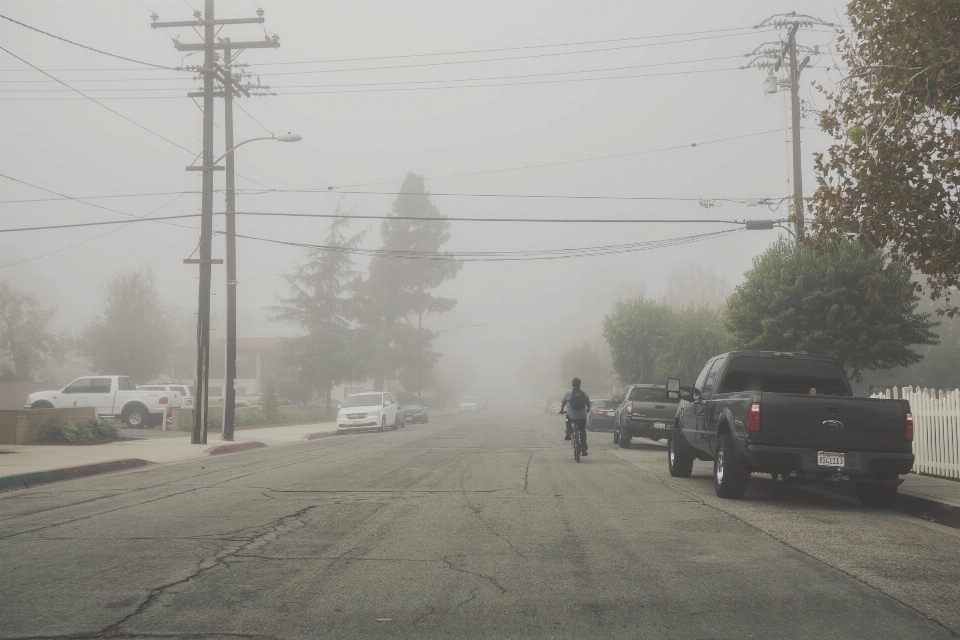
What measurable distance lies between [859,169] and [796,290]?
1223 centimetres

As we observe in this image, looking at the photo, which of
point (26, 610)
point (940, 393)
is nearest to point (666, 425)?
point (940, 393)

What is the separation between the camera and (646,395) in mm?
24734

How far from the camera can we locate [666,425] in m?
23.8

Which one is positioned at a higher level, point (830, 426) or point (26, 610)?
point (830, 426)

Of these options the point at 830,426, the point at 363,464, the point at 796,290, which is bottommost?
the point at 363,464

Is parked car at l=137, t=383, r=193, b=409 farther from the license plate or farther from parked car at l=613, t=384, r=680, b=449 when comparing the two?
the license plate

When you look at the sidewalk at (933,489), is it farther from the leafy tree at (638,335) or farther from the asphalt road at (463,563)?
the leafy tree at (638,335)

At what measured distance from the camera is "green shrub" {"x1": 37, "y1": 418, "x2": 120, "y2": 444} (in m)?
22.6

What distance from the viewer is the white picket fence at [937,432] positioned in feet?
47.4

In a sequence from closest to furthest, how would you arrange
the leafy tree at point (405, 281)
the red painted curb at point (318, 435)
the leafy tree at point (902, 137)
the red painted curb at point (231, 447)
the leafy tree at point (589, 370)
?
the leafy tree at point (902, 137), the red painted curb at point (231, 447), the red painted curb at point (318, 435), the leafy tree at point (405, 281), the leafy tree at point (589, 370)

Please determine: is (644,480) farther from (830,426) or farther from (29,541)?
(29,541)

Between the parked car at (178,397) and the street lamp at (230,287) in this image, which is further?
the parked car at (178,397)

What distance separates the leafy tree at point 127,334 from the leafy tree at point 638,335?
124 feet

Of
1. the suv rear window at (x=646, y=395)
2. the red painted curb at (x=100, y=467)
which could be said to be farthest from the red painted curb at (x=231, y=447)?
the suv rear window at (x=646, y=395)
